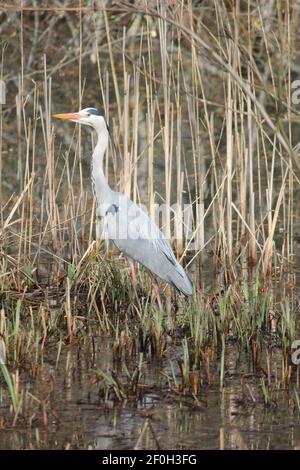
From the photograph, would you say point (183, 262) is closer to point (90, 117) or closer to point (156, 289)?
point (156, 289)

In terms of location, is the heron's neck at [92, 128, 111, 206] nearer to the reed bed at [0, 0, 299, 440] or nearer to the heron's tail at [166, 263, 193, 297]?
the reed bed at [0, 0, 299, 440]

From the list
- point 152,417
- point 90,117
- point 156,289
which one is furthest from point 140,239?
point 152,417

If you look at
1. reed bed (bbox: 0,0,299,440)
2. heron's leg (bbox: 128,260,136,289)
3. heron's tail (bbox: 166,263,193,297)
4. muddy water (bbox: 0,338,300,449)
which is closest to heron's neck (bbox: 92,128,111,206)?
reed bed (bbox: 0,0,299,440)

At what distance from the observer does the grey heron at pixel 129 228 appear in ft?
19.2

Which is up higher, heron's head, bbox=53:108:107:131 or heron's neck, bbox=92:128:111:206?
heron's head, bbox=53:108:107:131

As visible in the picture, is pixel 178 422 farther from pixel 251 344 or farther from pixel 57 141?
pixel 57 141

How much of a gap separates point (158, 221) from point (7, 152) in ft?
11.7

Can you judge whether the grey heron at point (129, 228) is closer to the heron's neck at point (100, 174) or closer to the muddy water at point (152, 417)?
the heron's neck at point (100, 174)

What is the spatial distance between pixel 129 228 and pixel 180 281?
0.56m

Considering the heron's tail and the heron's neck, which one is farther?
the heron's neck

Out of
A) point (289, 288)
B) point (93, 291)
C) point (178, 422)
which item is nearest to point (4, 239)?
point (93, 291)

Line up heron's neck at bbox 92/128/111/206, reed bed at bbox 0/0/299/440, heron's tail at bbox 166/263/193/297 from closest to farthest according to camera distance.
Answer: reed bed at bbox 0/0/299/440, heron's tail at bbox 166/263/193/297, heron's neck at bbox 92/128/111/206

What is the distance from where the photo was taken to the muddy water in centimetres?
398

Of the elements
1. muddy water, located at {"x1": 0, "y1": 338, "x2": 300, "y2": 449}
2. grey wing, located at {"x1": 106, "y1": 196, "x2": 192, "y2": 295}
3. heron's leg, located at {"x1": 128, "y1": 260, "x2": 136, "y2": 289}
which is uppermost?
grey wing, located at {"x1": 106, "y1": 196, "x2": 192, "y2": 295}
